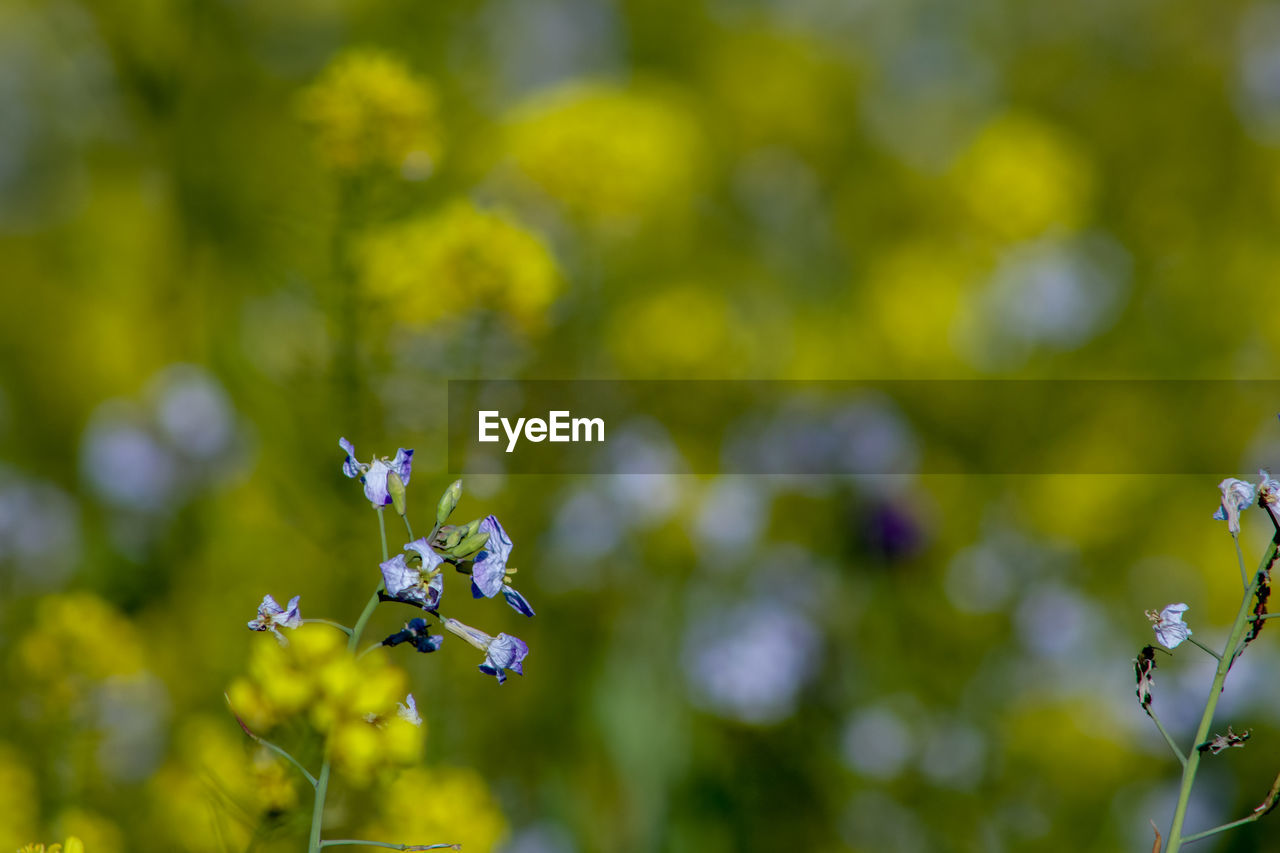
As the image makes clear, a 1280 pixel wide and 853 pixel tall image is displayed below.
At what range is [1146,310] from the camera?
6.76 feet

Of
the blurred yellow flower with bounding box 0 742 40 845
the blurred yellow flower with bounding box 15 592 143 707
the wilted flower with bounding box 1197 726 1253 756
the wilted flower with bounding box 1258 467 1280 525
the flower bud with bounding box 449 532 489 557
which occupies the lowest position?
the wilted flower with bounding box 1197 726 1253 756

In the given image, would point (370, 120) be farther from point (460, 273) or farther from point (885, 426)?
point (885, 426)

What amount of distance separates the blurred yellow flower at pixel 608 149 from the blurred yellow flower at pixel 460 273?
1.12 feet

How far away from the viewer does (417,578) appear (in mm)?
376

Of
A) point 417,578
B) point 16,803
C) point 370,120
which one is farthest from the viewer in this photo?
point 370,120

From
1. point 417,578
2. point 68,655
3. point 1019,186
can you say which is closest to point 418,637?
point 417,578

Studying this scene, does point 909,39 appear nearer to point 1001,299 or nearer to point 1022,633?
point 1001,299

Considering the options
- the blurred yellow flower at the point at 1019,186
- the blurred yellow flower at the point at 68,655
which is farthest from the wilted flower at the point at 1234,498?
the blurred yellow flower at the point at 1019,186

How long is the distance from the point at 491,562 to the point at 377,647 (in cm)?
7

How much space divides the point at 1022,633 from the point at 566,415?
0.66 m

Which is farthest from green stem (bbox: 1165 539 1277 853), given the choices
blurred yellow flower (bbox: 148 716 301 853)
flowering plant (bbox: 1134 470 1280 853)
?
blurred yellow flower (bbox: 148 716 301 853)

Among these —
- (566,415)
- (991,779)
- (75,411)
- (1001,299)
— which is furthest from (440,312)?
(1001,299)

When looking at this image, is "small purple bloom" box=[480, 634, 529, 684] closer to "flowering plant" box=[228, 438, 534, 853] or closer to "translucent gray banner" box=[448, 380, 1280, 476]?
"flowering plant" box=[228, 438, 534, 853]

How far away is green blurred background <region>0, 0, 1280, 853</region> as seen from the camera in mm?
951
